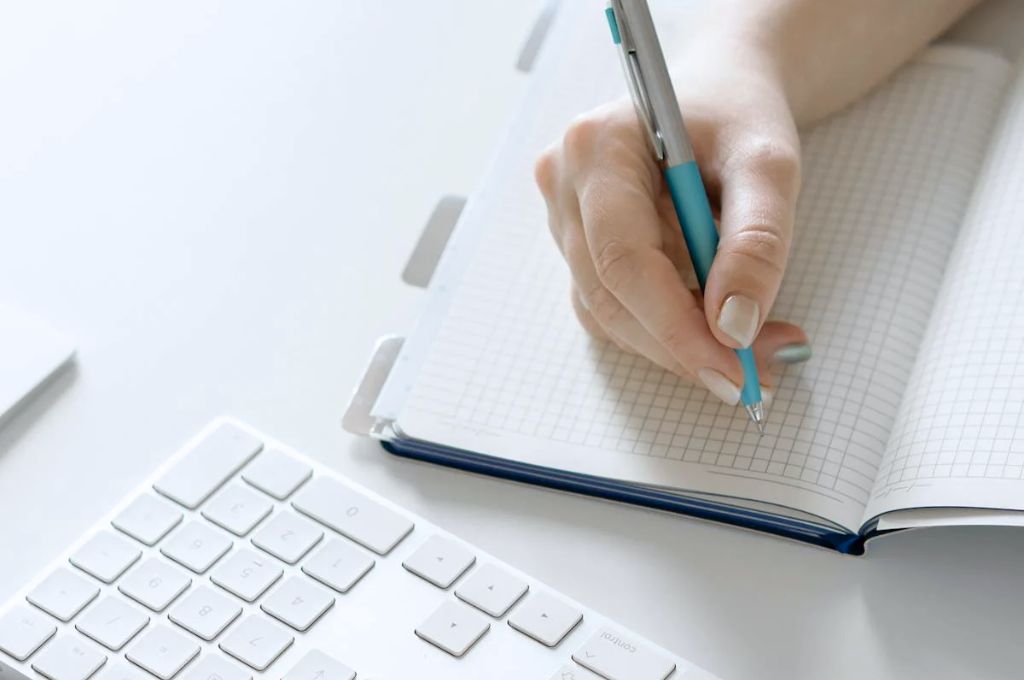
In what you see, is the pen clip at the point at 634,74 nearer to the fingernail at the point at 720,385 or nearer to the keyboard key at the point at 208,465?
the fingernail at the point at 720,385

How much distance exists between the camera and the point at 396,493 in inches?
26.7

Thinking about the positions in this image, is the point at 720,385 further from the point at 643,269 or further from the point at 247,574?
the point at 247,574

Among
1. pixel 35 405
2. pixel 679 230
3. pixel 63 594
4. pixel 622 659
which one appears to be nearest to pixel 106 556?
pixel 63 594

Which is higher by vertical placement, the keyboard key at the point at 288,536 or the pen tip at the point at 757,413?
the keyboard key at the point at 288,536

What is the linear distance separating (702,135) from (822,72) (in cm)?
15

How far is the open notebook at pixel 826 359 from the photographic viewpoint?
2.12 ft

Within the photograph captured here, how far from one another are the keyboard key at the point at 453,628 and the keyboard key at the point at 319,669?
4cm

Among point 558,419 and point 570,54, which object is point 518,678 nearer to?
point 558,419

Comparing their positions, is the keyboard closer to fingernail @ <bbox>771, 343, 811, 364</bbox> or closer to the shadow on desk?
the shadow on desk

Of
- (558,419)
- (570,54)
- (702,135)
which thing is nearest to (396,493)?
(558,419)

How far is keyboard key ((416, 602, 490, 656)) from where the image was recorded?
587mm

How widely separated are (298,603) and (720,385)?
23 cm

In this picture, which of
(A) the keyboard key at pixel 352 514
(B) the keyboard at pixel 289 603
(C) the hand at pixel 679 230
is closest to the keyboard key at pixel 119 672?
(B) the keyboard at pixel 289 603

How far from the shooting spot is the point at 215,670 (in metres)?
0.58
